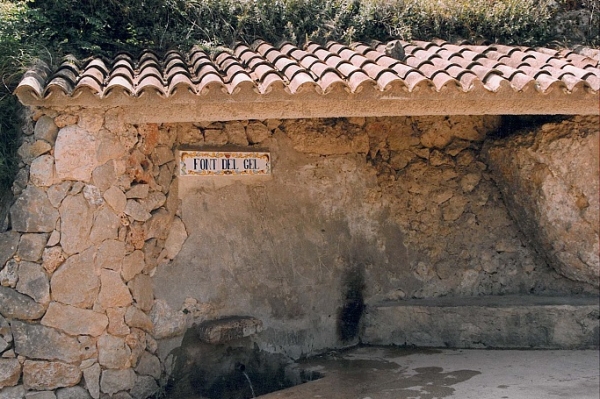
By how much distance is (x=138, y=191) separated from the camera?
5.38 meters

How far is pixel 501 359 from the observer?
6.29 metres

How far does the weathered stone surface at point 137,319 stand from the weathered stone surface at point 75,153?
1.07 m

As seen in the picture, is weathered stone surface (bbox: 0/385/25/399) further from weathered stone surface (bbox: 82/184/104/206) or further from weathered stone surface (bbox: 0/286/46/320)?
weathered stone surface (bbox: 82/184/104/206)

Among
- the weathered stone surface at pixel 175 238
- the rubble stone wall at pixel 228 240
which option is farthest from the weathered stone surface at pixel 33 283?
the weathered stone surface at pixel 175 238

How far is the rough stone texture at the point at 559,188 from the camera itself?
20.6 feet

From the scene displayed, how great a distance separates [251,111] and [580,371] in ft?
11.7

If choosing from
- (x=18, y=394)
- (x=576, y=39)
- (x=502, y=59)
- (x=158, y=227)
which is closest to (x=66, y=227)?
(x=158, y=227)

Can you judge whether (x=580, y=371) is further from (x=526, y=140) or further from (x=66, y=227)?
(x=66, y=227)

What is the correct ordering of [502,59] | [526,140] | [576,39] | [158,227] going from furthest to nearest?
[576,39]
[526,140]
[502,59]
[158,227]

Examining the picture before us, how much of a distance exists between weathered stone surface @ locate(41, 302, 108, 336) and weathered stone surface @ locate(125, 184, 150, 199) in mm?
934

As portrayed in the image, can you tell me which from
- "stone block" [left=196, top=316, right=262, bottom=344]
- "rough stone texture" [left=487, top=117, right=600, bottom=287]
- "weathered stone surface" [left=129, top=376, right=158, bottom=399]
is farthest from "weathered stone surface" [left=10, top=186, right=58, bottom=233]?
"rough stone texture" [left=487, top=117, right=600, bottom=287]

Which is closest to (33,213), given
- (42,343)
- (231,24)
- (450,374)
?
(42,343)

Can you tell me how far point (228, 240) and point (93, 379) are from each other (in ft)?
5.50

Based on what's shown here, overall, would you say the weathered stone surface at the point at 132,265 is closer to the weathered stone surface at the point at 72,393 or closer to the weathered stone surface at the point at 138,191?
the weathered stone surface at the point at 138,191
